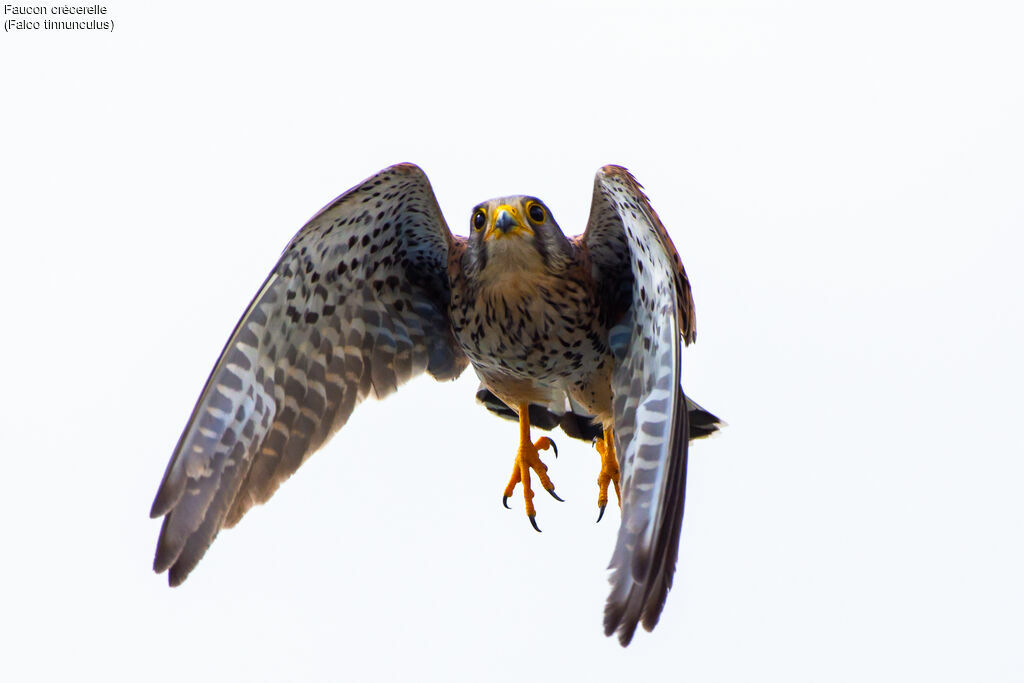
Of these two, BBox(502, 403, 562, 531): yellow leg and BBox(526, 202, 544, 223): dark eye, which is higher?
BBox(526, 202, 544, 223): dark eye

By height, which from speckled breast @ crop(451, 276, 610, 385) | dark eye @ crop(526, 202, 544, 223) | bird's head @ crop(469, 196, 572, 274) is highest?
dark eye @ crop(526, 202, 544, 223)

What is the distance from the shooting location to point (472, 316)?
18.7ft

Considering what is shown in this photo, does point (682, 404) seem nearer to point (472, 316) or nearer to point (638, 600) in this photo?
point (638, 600)

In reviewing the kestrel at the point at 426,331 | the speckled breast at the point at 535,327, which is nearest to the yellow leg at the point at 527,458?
the kestrel at the point at 426,331

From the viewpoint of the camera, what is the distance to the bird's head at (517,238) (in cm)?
536

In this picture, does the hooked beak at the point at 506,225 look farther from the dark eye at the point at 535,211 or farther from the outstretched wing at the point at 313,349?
the outstretched wing at the point at 313,349

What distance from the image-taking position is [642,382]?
522 centimetres

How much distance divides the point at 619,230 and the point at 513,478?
1502 millimetres

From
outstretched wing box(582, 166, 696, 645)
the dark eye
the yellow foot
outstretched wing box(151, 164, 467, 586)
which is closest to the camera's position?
outstretched wing box(582, 166, 696, 645)

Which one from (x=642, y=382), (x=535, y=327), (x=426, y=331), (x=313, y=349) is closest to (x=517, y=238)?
(x=535, y=327)

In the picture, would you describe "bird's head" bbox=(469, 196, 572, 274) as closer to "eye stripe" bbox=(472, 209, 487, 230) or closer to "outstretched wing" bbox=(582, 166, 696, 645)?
"eye stripe" bbox=(472, 209, 487, 230)

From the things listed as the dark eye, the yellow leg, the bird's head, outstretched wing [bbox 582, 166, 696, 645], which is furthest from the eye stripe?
the yellow leg

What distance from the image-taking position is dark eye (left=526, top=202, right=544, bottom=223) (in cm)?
543

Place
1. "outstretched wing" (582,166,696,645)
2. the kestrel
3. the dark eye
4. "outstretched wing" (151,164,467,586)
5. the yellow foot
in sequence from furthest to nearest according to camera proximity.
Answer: the yellow foot
"outstretched wing" (151,164,467,586)
the dark eye
the kestrel
"outstretched wing" (582,166,696,645)
